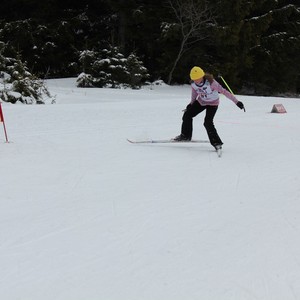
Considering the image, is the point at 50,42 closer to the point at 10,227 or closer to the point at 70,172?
the point at 70,172

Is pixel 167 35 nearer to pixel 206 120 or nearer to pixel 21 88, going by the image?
pixel 21 88

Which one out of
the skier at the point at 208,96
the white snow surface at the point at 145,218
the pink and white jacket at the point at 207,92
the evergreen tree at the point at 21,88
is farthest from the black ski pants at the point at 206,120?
the evergreen tree at the point at 21,88

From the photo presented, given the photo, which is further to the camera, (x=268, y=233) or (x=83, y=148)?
(x=83, y=148)

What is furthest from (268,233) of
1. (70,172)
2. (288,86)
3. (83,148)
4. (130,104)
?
(288,86)

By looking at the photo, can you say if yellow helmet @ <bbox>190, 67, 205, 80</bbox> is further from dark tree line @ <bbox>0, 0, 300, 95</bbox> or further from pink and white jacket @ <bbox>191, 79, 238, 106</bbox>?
dark tree line @ <bbox>0, 0, 300, 95</bbox>

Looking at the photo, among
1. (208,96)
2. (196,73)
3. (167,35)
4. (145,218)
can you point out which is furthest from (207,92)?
(167,35)

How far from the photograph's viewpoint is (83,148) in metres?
7.13

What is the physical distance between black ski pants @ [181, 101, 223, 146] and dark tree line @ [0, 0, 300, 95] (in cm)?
1319

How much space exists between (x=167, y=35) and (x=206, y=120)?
14348 millimetres

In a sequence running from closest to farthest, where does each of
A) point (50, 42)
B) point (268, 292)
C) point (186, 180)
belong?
point (268, 292)
point (186, 180)
point (50, 42)

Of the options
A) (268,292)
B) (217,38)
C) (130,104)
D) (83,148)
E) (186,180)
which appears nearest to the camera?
(268,292)

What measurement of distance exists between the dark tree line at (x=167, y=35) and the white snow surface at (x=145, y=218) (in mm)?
13573

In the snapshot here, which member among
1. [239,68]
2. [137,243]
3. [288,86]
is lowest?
[288,86]

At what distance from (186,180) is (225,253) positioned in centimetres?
211
